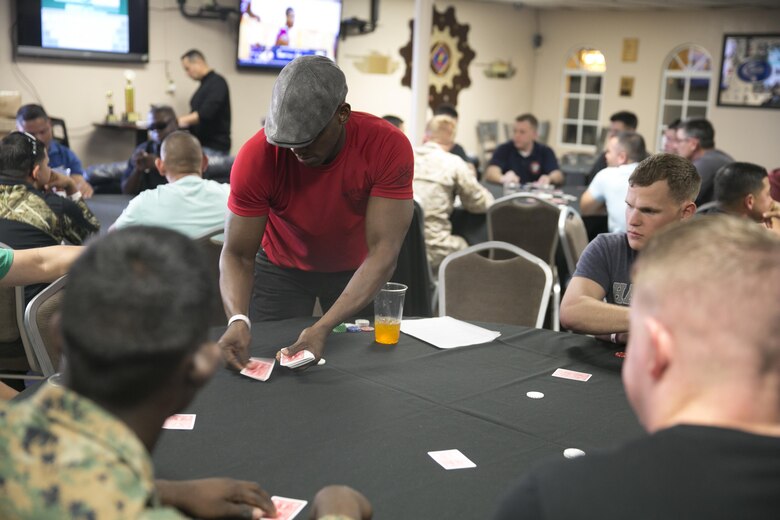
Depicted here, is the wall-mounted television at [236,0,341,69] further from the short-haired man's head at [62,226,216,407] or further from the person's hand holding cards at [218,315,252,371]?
the short-haired man's head at [62,226,216,407]

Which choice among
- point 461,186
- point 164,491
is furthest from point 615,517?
point 461,186

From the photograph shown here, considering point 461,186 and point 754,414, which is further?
point 461,186

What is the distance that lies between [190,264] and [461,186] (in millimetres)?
4422

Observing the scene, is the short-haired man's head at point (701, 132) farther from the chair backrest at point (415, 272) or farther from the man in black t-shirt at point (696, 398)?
the man in black t-shirt at point (696, 398)

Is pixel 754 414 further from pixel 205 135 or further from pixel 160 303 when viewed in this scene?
pixel 205 135

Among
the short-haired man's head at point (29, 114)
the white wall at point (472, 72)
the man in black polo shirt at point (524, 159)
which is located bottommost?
the man in black polo shirt at point (524, 159)

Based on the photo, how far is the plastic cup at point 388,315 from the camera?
2.43 m

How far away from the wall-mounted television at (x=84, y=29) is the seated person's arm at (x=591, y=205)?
568 centimetres

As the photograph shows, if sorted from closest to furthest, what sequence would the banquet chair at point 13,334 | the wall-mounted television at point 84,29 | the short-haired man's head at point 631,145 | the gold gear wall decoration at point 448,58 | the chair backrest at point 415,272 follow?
the banquet chair at point 13,334, the chair backrest at point 415,272, the short-haired man's head at point 631,145, the wall-mounted television at point 84,29, the gold gear wall decoration at point 448,58

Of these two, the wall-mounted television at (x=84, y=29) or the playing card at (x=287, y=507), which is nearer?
the playing card at (x=287, y=507)

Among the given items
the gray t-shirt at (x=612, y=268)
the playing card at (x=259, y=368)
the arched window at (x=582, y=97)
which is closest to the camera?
the playing card at (x=259, y=368)

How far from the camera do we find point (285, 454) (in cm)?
168

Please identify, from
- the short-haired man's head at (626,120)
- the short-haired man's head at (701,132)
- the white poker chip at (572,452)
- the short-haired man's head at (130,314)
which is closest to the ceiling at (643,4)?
the short-haired man's head at (626,120)

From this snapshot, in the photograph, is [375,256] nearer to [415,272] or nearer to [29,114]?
[415,272]
